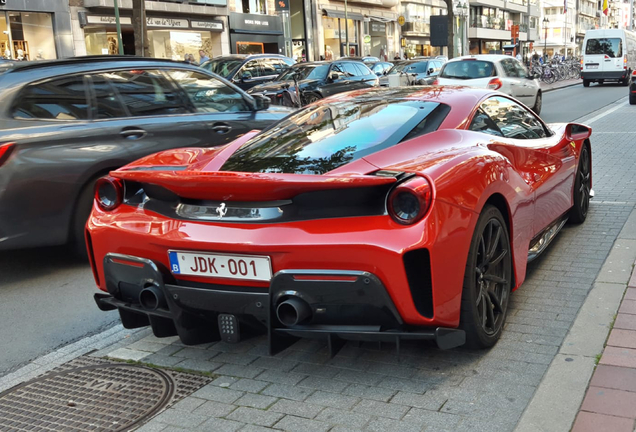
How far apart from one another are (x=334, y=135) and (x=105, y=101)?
283 centimetres

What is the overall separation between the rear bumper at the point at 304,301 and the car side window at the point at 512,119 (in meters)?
1.73

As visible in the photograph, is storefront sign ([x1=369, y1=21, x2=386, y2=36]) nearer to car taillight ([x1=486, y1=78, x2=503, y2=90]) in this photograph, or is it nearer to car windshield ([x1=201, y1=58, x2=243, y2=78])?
car windshield ([x1=201, y1=58, x2=243, y2=78])

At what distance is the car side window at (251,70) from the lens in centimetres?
1885

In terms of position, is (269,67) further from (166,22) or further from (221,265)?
(221,265)

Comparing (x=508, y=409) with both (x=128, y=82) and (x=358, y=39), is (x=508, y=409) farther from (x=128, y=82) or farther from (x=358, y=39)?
(x=358, y=39)

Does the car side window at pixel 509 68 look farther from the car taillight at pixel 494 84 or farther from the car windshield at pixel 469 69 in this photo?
the car taillight at pixel 494 84

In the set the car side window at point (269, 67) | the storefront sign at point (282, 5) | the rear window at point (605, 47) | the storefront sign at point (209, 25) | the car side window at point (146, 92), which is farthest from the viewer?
the storefront sign at point (282, 5)

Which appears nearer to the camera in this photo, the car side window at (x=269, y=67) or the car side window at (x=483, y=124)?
the car side window at (x=483, y=124)

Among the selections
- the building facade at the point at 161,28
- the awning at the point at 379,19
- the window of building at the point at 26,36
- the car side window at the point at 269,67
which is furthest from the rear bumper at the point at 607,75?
the window of building at the point at 26,36

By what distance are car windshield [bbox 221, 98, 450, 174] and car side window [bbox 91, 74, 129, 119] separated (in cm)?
204

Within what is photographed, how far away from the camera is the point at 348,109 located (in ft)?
14.2

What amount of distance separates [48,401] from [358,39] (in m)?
49.1

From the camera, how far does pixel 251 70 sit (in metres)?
19.2

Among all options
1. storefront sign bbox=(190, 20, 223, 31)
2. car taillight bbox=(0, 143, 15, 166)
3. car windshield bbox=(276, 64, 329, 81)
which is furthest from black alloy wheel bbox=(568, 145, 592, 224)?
storefront sign bbox=(190, 20, 223, 31)
